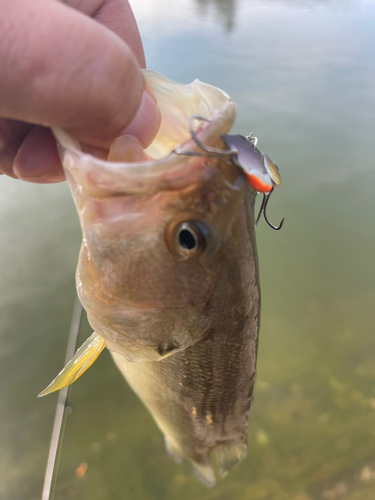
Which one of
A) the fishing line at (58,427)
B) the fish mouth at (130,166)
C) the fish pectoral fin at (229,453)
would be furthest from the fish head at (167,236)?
the fishing line at (58,427)

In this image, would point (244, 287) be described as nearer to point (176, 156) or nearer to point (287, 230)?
point (176, 156)

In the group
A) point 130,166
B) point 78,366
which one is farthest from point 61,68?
point 78,366

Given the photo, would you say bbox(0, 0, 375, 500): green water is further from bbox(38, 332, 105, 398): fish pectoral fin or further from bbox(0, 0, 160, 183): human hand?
bbox(0, 0, 160, 183): human hand

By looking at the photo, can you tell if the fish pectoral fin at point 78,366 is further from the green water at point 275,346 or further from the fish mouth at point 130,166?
the green water at point 275,346

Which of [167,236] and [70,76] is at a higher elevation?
[70,76]

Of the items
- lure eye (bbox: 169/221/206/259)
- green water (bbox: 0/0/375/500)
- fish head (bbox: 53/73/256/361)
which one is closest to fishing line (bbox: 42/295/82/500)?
green water (bbox: 0/0/375/500)

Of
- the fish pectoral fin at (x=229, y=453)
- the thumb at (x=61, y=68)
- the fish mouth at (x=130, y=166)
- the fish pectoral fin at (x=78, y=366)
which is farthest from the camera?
the fish pectoral fin at (x=229, y=453)

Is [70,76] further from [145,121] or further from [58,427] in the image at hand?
[58,427]
